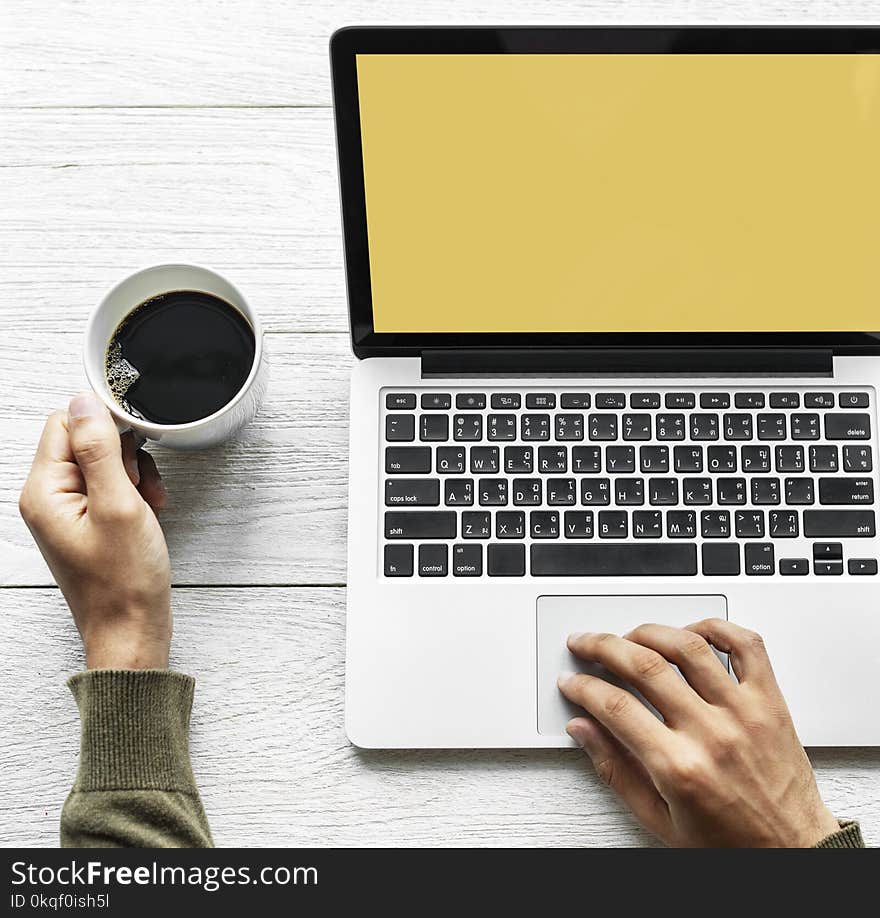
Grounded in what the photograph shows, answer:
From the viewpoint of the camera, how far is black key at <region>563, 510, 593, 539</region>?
2.22 feet

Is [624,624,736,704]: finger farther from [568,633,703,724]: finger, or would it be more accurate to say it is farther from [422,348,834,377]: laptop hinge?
[422,348,834,377]: laptop hinge

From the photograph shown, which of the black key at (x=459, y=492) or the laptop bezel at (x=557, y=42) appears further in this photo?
the black key at (x=459, y=492)

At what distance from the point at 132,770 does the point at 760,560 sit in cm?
48

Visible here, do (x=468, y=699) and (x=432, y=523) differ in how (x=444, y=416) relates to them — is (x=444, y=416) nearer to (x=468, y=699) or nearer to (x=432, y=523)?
(x=432, y=523)

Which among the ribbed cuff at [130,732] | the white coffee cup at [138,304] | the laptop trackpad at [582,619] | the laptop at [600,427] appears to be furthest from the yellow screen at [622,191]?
the ribbed cuff at [130,732]

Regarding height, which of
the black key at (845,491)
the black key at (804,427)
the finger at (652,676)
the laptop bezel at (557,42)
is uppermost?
the laptop bezel at (557,42)

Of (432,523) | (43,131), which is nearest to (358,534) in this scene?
(432,523)

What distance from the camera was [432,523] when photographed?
68 cm

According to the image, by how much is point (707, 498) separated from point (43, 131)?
25.1 inches

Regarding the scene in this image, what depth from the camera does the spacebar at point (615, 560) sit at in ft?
2.22

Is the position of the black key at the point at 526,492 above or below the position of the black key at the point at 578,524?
above

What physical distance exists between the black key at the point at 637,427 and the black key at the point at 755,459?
0.24 ft

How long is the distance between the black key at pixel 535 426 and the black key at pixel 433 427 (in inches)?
2.3

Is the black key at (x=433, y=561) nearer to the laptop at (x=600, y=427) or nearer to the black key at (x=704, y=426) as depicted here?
the laptop at (x=600, y=427)
